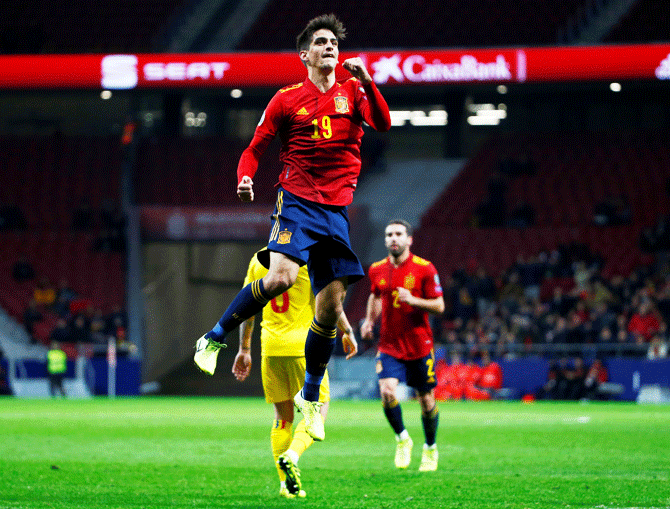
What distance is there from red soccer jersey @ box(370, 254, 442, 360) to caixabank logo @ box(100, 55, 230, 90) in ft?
56.0

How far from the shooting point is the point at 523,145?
29719 millimetres

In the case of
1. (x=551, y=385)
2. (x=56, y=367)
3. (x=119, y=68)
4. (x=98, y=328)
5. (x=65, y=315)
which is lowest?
(x=551, y=385)

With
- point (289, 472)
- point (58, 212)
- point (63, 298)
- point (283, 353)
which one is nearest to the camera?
point (289, 472)

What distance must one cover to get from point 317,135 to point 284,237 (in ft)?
2.21

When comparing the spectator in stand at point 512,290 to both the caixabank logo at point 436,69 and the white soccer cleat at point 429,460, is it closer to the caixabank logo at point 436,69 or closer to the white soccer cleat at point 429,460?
the caixabank logo at point 436,69

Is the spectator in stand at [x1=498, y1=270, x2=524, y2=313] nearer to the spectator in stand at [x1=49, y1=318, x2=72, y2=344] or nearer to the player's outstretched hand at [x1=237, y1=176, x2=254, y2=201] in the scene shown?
the spectator in stand at [x1=49, y1=318, x2=72, y2=344]

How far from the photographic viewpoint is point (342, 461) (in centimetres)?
965

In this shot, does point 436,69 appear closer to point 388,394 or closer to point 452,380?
point 452,380

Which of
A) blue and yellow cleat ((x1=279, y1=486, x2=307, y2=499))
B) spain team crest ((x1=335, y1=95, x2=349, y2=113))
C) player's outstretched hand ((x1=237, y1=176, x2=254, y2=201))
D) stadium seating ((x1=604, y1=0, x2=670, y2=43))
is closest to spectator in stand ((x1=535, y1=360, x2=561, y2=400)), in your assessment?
stadium seating ((x1=604, y1=0, x2=670, y2=43))

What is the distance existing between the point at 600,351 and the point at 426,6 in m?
12.8

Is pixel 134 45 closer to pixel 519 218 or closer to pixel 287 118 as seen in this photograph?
pixel 519 218

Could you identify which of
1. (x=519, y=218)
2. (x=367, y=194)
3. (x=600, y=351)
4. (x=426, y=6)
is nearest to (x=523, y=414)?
(x=600, y=351)

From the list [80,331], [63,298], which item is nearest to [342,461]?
[80,331]

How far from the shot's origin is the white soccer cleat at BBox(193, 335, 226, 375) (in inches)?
223
